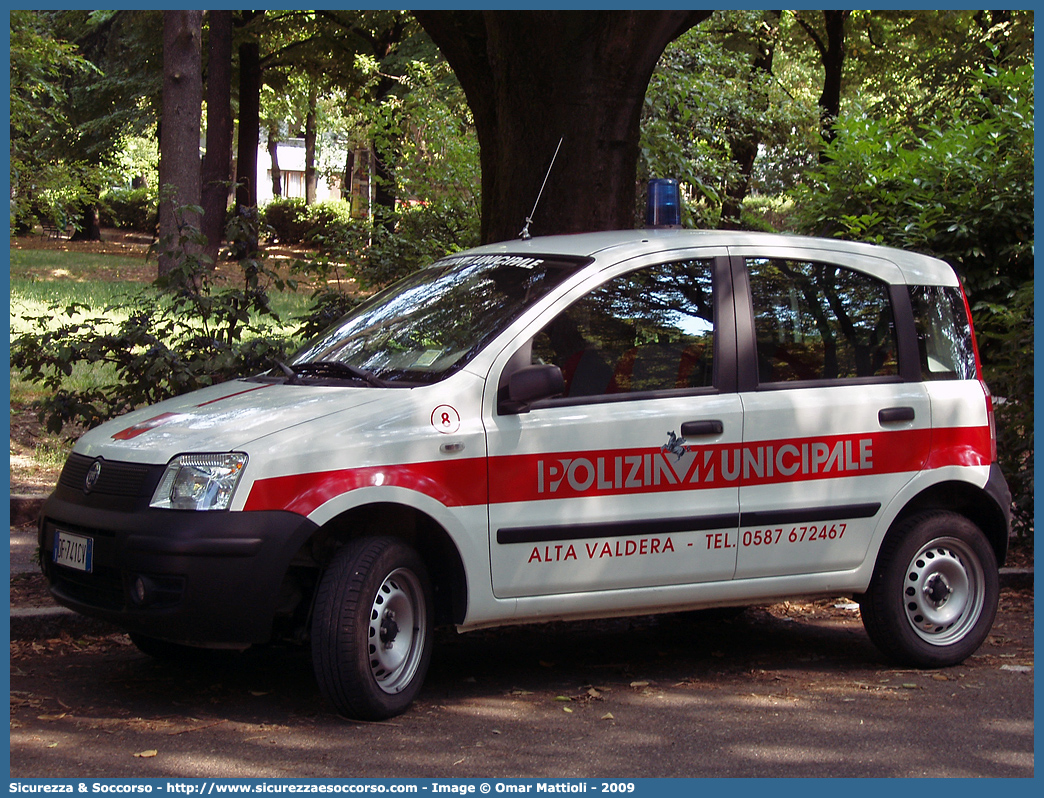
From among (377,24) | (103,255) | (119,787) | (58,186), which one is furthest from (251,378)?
(103,255)

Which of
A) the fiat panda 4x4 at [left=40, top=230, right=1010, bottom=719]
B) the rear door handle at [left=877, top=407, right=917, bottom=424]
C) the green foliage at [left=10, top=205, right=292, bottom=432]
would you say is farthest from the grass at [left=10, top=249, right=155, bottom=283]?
the rear door handle at [left=877, top=407, right=917, bottom=424]

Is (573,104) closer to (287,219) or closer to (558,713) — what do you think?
(558,713)

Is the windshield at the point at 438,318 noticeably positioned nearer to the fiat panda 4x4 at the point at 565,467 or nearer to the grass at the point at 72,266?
the fiat panda 4x4 at the point at 565,467

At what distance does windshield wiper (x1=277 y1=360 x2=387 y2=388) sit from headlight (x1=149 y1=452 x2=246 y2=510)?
0.76m

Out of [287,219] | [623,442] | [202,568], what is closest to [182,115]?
[623,442]

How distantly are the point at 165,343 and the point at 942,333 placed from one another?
4492 millimetres

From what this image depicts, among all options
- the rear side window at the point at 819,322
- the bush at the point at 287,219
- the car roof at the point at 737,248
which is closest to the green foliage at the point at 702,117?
the car roof at the point at 737,248

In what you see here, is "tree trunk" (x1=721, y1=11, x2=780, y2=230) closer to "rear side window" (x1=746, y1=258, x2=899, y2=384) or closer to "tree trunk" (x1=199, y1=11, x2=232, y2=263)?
"rear side window" (x1=746, y1=258, x2=899, y2=384)

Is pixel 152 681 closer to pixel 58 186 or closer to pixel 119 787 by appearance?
pixel 119 787

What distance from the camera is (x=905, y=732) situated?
4770mm

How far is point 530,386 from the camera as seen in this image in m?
4.86

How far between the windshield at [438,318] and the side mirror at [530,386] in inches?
10.3

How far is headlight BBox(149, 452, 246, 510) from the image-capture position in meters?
4.53

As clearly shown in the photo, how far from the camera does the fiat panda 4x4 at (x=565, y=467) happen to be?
4594 mm
